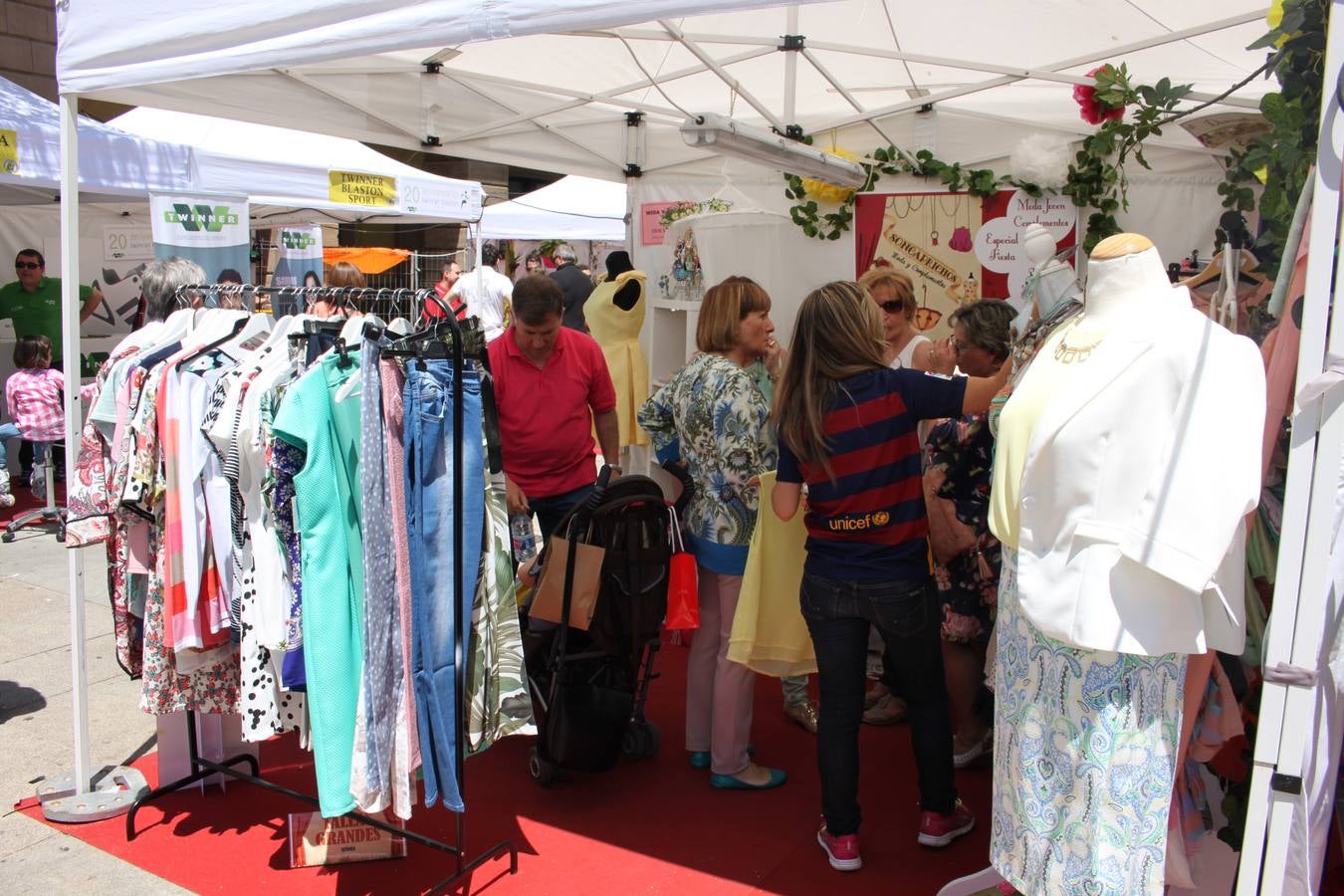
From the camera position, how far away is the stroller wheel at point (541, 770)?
11.7 ft

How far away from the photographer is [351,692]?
261 centimetres

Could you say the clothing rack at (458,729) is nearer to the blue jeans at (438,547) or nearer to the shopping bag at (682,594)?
the blue jeans at (438,547)

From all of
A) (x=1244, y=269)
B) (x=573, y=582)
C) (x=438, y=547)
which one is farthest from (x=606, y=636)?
(x=1244, y=269)

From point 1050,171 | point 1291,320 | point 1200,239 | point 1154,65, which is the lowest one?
point 1291,320

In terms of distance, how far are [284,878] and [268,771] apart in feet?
2.54

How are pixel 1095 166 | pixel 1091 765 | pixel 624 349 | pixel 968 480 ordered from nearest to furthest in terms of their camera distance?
pixel 1091 765 < pixel 968 480 < pixel 1095 166 < pixel 624 349

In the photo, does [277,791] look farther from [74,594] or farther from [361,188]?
[361,188]

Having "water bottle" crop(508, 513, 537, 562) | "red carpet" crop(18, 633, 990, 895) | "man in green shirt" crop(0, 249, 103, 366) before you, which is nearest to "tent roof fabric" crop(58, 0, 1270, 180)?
"water bottle" crop(508, 513, 537, 562)

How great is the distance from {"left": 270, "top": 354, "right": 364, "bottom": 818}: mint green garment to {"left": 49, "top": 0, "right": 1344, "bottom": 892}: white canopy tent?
2.85 feet

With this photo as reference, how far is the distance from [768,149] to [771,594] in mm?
1826

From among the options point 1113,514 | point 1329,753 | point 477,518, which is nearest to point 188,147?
point 477,518

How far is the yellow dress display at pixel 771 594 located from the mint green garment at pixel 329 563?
122 cm

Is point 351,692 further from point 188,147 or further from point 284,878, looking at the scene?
point 188,147

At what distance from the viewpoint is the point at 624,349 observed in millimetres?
5527
